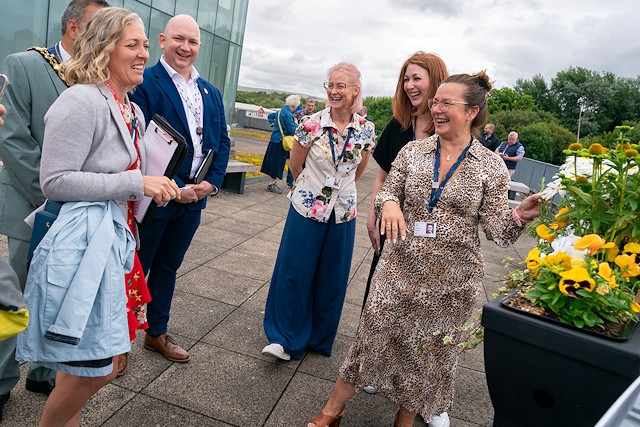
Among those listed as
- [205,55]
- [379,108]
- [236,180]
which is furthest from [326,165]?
[379,108]

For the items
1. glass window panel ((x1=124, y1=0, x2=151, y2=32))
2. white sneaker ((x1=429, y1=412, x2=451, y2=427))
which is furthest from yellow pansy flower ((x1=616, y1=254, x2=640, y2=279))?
glass window panel ((x1=124, y1=0, x2=151, y2=32))

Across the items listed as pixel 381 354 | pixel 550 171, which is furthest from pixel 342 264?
pixel 550 171

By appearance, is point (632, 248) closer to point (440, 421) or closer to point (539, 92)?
point (440, 421)

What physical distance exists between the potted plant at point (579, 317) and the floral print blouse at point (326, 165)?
6.50 feet

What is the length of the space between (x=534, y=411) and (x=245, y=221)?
254 inches

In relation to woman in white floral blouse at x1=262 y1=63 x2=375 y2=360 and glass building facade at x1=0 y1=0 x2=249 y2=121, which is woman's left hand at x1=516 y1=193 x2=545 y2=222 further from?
glass building facade at x1=0 y1=0 x2=249 y2=121

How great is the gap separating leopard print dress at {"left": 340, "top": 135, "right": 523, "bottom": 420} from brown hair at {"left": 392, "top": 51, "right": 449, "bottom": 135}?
1.92 ft

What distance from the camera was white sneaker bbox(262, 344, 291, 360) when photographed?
349 centimetres

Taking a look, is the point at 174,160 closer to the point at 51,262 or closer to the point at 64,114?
the point at 64,114

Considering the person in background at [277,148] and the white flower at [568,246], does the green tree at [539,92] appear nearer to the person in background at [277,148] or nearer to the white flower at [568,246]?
the person in background at [277,148]

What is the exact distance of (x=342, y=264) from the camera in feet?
12.3

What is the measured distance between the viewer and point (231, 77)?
18141 mm

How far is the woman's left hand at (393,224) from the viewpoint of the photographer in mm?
2344

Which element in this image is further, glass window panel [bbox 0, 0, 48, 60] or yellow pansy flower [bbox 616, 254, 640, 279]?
glass window panel [bbox 0, 0, 48, 60]
